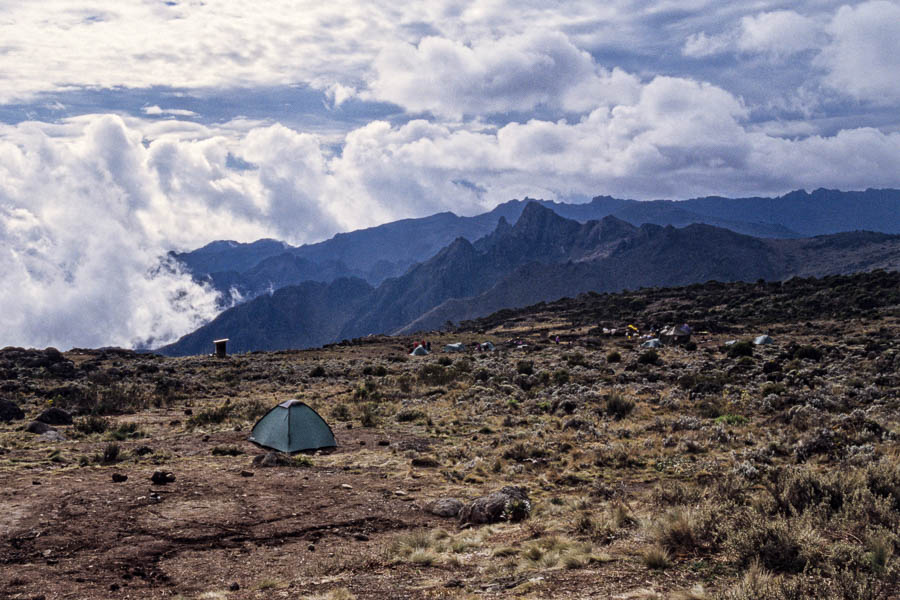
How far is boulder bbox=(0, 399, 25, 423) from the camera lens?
22.4 metres

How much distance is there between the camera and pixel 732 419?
750 inches

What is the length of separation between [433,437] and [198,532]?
34.1 feet

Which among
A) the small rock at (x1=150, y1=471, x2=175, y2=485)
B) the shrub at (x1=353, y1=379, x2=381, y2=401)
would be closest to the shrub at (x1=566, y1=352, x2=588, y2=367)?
the shrub at (x1=353, y1=379, x2=381, y2=401)

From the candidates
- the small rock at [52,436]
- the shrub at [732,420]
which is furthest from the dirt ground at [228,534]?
the shrub at [732,420]

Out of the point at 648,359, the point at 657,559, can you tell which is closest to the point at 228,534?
the point at 657,559

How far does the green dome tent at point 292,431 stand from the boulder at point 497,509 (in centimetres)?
823

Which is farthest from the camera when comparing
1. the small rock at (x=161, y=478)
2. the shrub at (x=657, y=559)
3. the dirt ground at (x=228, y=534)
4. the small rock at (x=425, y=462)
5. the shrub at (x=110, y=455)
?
the small rock at (x=425, y=462)

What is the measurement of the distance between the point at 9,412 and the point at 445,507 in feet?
68.8

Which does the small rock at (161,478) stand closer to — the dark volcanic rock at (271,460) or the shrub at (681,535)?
the dark volcanic rock at (271,460)

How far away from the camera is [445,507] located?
12.1 m

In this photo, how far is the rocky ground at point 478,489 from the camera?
7.69m

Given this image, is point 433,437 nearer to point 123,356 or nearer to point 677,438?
point 677,438

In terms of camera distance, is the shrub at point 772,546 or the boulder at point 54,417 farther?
the boulder at point 54,417

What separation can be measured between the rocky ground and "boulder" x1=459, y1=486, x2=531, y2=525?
0.20 ft
